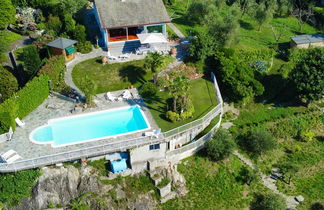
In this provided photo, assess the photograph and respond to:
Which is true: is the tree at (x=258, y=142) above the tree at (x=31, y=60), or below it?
below

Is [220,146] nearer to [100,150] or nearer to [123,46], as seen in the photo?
[100,150]

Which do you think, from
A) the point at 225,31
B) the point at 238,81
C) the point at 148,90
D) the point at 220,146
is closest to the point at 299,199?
the point at 220,146

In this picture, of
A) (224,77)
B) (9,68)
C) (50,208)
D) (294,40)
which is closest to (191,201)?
(50,208)

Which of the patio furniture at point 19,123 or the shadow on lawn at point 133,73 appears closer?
the patio furniture at point 19,123

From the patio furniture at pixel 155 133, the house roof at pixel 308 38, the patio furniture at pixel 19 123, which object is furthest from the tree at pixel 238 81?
the patio furniture at pixel 19 123

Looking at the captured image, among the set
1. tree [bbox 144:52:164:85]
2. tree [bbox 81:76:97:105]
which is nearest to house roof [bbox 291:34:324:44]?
tree [bbox 144:52:164:85]

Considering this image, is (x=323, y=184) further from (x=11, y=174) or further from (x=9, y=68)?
(x=9, y=68)

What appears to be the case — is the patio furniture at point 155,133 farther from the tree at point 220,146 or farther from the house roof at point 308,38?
the house roof at point 308,38
